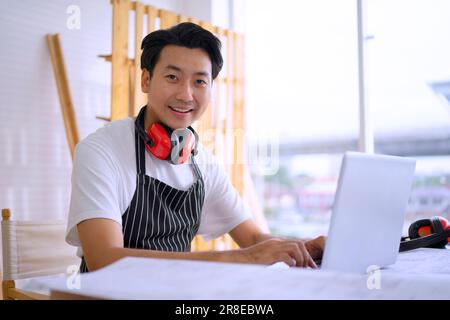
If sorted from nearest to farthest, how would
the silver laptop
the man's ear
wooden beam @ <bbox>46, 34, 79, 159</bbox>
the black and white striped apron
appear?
1. the silver laptop
2. the black and white striped apron
3. the man's ear
4. wooden beam @ <bbox>46, 34, 79, 159</bbox>

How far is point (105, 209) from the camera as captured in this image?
1.17m

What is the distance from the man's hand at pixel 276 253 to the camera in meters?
0.94

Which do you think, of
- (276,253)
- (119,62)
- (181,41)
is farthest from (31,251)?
(119,62)

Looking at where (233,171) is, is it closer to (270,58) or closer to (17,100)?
(270,58)

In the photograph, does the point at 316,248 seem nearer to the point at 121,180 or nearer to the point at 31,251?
the point at 121,180

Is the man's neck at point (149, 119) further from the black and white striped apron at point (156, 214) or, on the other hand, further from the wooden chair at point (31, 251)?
the wooden chair at point (31, 251)

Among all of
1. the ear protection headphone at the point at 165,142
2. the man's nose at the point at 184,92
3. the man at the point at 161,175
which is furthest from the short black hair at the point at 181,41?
the ear protection headphone at the point at 165,142

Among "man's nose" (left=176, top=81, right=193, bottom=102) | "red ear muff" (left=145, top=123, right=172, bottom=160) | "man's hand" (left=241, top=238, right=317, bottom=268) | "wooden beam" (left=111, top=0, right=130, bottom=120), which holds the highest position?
"wooden beam" (left=111, top=0, right=130, bottom=120)

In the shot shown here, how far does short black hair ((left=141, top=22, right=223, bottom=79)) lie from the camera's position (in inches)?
59.2

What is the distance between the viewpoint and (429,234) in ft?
5.04

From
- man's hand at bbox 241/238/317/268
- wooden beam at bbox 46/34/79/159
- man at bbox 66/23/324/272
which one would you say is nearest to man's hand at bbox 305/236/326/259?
man at bbox 66/23/324/272

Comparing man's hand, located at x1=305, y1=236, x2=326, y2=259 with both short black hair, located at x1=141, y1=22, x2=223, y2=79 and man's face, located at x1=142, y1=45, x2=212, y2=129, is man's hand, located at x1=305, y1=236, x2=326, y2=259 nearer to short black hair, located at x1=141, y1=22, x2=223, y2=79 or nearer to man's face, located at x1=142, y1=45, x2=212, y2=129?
man's face, located at x1=142, y1=45, x2=212, y2=129

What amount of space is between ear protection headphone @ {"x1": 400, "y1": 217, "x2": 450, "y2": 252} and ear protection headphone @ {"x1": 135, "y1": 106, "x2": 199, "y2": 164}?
744 millimetres

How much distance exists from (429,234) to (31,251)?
1.28 meters
